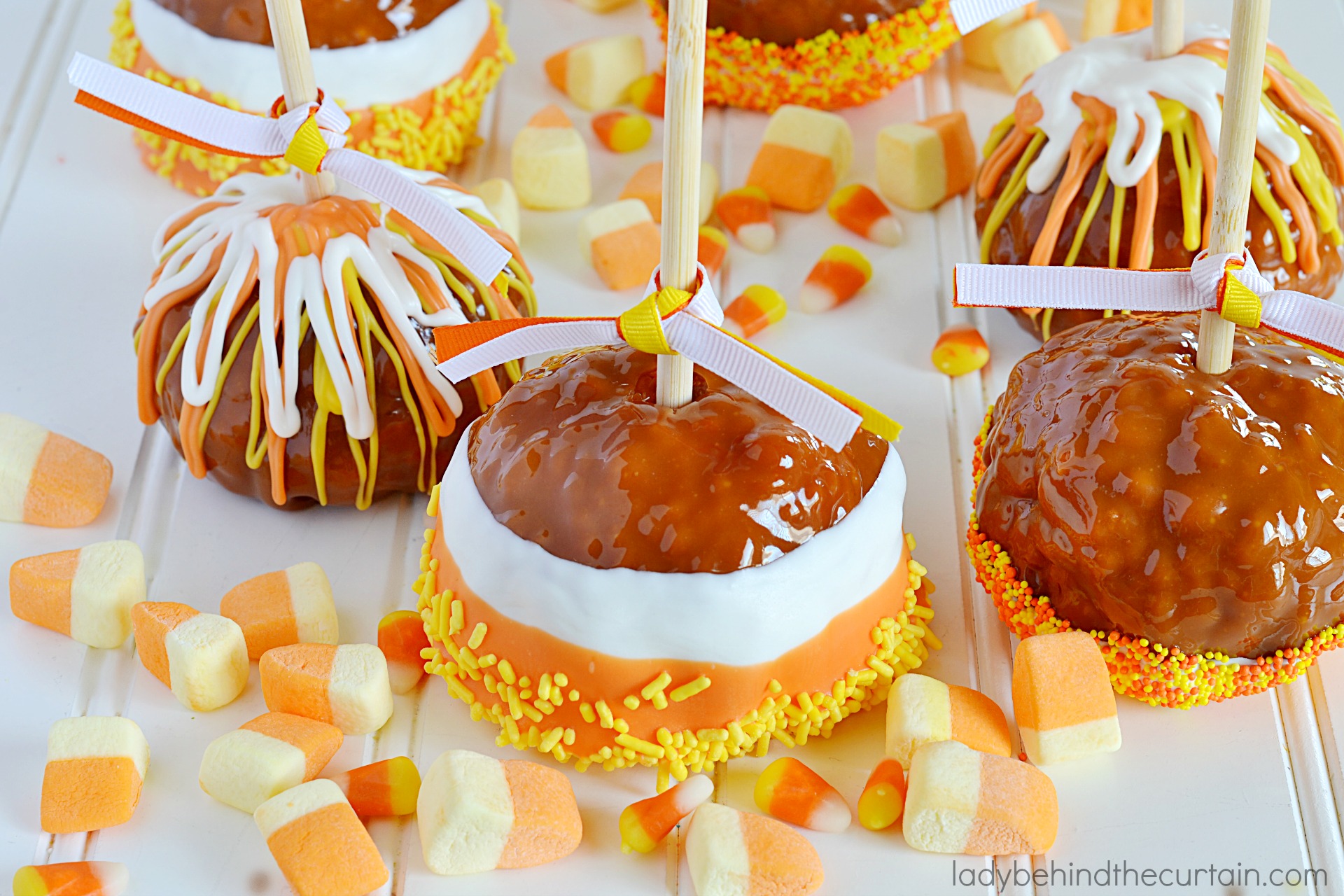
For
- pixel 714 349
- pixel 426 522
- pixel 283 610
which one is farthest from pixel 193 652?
pixel 714 349

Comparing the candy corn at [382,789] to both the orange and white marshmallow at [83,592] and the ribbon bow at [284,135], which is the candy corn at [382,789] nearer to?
the orange and white marshmallow at [83,592]

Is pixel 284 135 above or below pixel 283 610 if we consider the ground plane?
above

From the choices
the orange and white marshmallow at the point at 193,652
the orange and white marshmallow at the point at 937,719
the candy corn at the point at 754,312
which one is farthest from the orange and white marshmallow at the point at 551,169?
the orange and white marshmallow at the point at 937,719

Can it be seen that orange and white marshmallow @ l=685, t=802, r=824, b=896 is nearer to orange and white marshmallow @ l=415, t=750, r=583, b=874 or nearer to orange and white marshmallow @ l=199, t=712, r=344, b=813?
orange and white marshmallow @ l=415, t=750, r=583, b=874

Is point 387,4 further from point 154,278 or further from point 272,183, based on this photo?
point 154,278

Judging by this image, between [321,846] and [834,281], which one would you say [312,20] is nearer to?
[834,281]

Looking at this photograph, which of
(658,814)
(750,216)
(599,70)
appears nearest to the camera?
(658,814)
